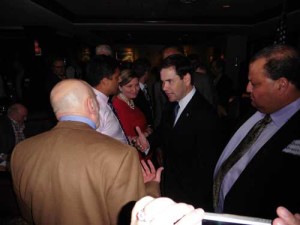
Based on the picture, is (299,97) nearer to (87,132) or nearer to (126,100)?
(87,132)

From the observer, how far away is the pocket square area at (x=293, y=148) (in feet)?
3.49

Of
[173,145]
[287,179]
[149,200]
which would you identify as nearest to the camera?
[149,200]

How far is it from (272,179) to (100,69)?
4.81 feet

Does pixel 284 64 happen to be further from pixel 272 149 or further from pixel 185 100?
pixel 185 100

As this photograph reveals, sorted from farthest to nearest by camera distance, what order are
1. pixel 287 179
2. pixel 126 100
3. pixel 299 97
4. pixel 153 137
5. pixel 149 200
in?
pixel 126 100 → pixel 153 137 → pixel 299 97 → pixel 287 179 → pixel 149 200

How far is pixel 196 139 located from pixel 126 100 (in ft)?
3.38

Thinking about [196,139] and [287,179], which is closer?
[287,179]

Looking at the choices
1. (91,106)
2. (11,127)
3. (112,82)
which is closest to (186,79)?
(112,82)

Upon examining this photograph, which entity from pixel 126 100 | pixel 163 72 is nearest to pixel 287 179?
pixel 163 72

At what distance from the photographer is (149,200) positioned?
0.48 m

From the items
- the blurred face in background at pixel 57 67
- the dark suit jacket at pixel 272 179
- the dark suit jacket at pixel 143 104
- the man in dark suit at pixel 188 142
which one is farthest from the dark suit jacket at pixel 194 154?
the blurred face in background at pixel 57 67

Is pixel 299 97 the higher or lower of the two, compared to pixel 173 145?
higher

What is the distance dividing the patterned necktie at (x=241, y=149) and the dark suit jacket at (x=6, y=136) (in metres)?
2.74

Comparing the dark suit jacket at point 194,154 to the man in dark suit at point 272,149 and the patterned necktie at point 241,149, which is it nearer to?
the patterned necktie at point 241,149
